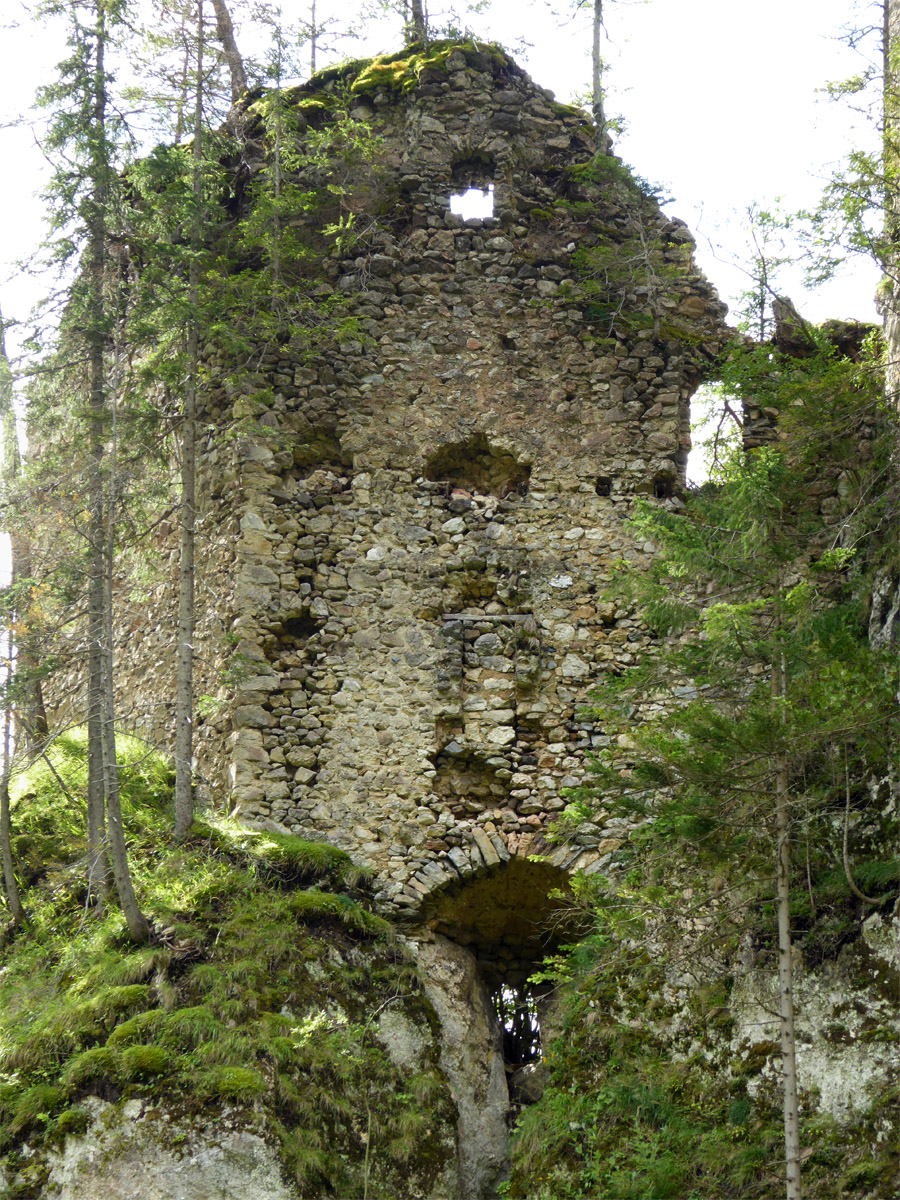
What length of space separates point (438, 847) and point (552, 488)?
145 inches

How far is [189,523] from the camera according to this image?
10.7 m

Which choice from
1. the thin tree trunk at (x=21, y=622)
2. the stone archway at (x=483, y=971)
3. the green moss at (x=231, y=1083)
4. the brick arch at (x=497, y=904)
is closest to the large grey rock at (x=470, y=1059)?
the stone archway at (x=483, y=971)

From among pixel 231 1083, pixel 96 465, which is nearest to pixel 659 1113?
pixel 231 1083

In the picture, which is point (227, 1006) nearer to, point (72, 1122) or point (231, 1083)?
point (231, 1083)

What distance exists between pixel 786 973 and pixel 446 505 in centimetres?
583

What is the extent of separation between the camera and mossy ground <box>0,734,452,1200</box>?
7.74m

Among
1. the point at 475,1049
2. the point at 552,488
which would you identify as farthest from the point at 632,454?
the point at 475,1049

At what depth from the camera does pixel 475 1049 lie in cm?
949

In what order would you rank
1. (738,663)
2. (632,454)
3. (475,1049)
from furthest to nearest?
(632,454) → (475,1049) → (738,663)

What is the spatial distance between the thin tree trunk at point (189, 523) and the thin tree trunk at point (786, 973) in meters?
5.04

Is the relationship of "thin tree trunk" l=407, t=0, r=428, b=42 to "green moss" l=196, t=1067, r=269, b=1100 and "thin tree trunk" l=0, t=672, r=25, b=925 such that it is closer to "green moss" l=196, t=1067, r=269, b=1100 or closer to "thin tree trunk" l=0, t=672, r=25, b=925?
"thin tree trunk" l=0, t=672, r=25, b=925

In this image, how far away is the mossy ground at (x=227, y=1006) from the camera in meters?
7.74

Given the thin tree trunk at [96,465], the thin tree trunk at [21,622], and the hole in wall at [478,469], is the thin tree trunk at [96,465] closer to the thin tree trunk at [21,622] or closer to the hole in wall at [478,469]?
the thin tree trunk at [21,622]

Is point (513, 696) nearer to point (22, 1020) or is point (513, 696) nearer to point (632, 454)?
point (632, 454)
